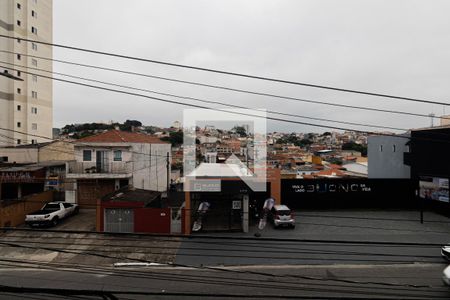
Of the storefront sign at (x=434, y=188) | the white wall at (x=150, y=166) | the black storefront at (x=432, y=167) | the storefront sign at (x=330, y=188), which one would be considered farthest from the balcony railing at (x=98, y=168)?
the storefront sign at (x=434, y=188)

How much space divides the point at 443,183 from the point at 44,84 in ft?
124

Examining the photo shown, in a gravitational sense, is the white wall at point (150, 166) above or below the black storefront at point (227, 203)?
above

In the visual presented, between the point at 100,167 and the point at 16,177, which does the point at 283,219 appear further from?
the point at 16,177

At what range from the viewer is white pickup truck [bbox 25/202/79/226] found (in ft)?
48.8

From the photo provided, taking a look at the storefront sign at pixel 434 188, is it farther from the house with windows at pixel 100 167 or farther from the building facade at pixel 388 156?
the house with windows at pixel 100 167

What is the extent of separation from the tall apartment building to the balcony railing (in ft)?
50.9

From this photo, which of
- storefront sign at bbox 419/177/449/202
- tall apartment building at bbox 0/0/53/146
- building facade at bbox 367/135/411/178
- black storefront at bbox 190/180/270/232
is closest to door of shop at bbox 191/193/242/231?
black storefront at bbox 190/180/270/232

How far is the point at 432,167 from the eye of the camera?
16734 mm

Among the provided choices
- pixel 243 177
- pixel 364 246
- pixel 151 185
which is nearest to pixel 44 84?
pixel 151 185

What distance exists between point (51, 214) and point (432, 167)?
1971 cm

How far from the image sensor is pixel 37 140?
34906 mm

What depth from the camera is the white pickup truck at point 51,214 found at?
14859mm

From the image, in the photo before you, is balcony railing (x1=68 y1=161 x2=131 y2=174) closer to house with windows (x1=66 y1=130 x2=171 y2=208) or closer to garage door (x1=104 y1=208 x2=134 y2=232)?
house with windows (x1=66 y1=130 x2=171 y2=208)

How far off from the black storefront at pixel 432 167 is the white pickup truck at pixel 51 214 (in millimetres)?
18228
